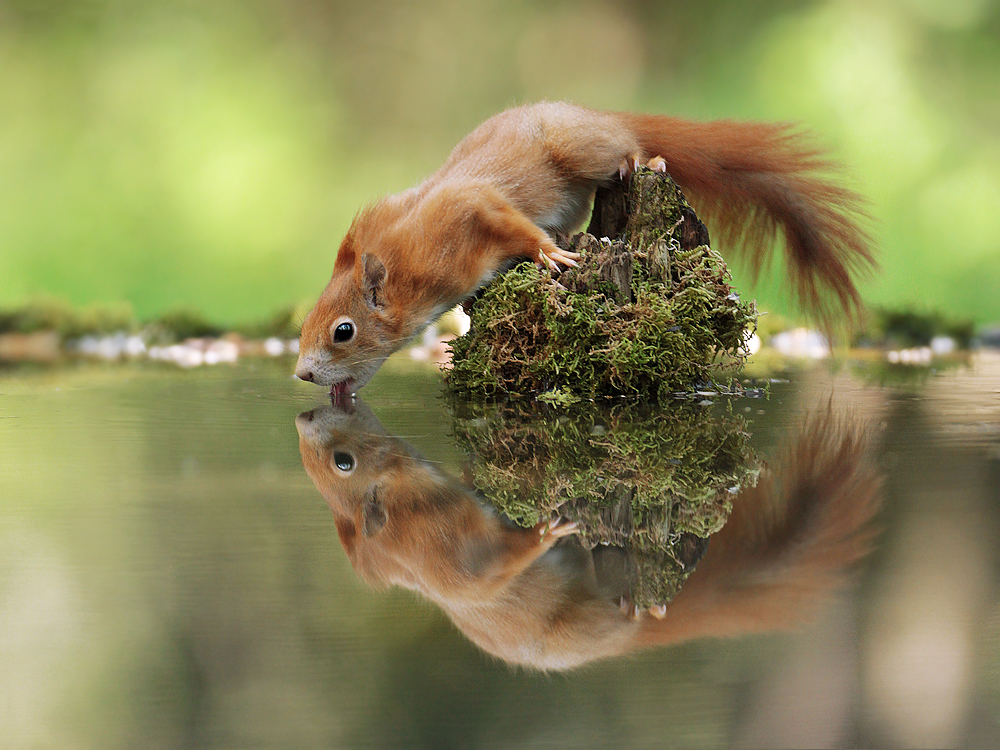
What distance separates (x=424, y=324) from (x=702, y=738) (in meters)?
1.92

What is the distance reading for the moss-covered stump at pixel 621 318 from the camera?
7.70ft

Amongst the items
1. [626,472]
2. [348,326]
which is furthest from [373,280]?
[626,472]

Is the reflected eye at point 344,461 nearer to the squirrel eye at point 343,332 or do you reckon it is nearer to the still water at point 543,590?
→ the still water at point 543,590

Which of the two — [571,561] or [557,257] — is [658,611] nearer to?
[571,561]

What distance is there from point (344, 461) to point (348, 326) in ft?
2.68

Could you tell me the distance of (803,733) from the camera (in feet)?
2.10

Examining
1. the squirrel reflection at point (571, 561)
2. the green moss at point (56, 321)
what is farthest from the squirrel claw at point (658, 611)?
the green moss at point (56, 321)

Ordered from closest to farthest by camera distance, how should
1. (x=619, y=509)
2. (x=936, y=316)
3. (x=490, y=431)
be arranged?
(x=619, y=509), (x=490, y=431), (x=936, y=316)

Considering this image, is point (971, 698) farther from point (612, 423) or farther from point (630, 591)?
point (612, 423)

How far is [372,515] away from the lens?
1.20 metres

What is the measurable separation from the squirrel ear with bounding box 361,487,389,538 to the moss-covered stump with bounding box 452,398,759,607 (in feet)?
0.53

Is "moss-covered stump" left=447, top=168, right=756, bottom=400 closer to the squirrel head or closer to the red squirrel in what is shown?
the red squirrel

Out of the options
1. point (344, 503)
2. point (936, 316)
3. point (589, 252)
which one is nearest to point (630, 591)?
point (344, 503)

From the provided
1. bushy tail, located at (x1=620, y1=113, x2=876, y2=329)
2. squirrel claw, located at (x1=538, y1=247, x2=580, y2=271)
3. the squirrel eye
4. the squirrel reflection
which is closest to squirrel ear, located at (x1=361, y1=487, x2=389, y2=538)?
the squirrel reflection
